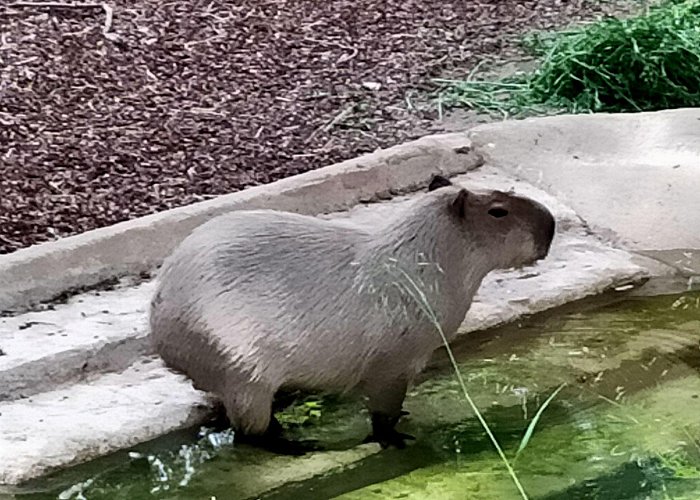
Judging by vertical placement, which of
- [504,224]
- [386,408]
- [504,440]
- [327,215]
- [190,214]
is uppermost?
[504,224]

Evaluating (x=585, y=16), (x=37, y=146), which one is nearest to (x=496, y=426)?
(x=37, y=146)

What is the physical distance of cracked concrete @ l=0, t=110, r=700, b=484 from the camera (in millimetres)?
2988

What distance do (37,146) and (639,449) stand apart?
2.46 metres

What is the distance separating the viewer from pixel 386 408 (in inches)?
118

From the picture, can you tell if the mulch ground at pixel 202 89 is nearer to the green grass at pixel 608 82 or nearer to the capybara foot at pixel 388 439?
the green grass at pixel 608 82

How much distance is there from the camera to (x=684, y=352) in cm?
350

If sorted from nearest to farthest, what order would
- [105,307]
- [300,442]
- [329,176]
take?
[300,442], [105,307], [329,176]

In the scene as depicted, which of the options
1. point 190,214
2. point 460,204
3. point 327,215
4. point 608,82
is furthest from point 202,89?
point 460,204

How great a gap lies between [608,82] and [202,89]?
163 centimetres

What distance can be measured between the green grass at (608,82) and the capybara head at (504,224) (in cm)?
213

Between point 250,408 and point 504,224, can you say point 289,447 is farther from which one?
point 504,224

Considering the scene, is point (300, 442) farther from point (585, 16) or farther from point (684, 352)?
point (585, 16)

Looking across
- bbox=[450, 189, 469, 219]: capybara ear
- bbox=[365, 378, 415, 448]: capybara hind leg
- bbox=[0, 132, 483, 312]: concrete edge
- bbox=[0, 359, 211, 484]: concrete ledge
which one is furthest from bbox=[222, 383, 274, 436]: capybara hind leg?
bbox=[0, 132, 483, 312]: concrete edge

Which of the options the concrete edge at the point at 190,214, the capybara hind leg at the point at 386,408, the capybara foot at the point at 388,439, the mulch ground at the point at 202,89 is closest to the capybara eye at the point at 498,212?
the capybara hind leg at the point at 386,408
